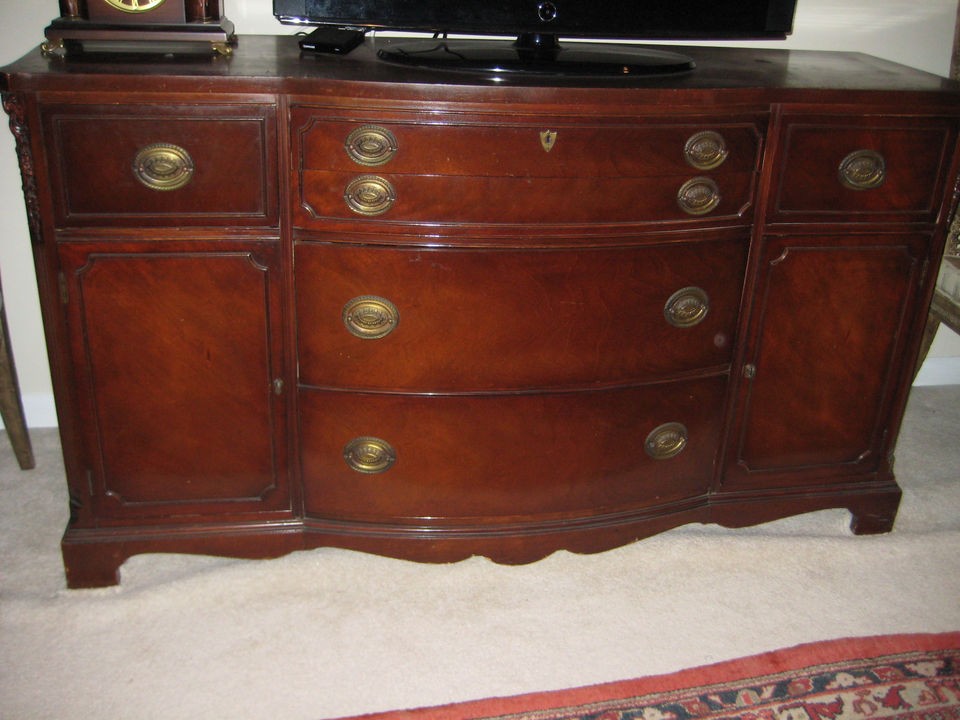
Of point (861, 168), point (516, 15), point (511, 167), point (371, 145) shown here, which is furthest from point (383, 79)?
point (861, 168)

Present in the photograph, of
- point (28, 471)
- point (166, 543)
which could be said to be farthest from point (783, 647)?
point (28, 471)

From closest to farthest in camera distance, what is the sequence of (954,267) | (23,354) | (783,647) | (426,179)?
(426,179) → (783,647) → (954,267) → (23,354)

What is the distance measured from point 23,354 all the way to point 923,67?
222 centimetres

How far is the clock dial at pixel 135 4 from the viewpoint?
1.42 m

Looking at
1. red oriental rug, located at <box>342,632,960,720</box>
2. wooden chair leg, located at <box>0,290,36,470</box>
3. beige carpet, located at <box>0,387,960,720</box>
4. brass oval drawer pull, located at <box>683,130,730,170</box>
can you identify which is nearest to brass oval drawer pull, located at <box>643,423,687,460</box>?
beige carpet, located at <box>0,387,960,720</box>

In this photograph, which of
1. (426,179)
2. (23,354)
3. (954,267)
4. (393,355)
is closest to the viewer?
(426,179)

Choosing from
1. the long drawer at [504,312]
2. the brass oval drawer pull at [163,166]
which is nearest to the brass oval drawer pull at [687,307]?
the long drawer at [504,312]

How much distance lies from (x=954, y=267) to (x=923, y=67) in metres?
0.52

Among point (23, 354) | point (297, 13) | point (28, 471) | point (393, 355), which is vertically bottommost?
point (28, 471)

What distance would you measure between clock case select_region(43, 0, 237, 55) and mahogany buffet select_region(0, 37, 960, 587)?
6 centimetres

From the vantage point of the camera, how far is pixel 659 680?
147 centimetres

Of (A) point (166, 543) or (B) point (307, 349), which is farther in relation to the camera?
(A) point (166, 543)

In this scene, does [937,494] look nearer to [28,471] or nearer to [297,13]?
[297,13]

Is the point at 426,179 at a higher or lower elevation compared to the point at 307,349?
higher
